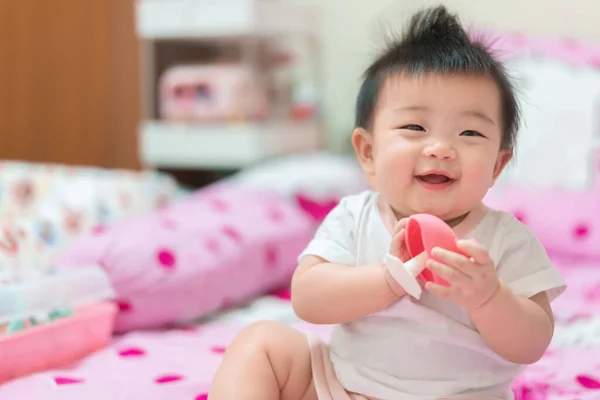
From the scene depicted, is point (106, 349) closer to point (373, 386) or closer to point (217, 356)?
point (217, 356)

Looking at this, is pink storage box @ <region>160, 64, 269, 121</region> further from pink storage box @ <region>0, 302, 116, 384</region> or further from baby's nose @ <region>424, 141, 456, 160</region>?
baby's nose @ <region>424, 141, 456, 160</region>

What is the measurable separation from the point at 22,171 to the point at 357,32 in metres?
1.14

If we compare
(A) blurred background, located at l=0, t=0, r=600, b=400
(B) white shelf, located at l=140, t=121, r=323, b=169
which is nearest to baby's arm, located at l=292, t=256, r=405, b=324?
(A) blurred background, located at l=0, t=0, r=600, b=400

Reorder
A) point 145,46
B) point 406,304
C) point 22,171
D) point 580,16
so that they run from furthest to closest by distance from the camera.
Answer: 1. point 145,46
2. point 580,16
3. point 22,171
4. point 406,304

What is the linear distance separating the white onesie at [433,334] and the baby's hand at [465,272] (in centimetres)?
9

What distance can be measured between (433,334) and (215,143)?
1513 mm

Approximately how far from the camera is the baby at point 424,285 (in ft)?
2.37

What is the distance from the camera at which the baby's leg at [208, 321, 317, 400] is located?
0.74m

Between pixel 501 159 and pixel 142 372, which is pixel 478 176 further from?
pixel 142 372

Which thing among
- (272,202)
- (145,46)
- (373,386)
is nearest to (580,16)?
(272,202)

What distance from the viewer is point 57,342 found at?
1.05m

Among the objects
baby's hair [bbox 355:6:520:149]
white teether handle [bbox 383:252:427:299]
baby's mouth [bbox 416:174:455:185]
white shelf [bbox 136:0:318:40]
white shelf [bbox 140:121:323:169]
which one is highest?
white shelf [bbox 136:0:318:40]

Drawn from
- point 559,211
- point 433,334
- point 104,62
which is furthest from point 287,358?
point 104,62

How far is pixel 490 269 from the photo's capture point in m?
0.65
